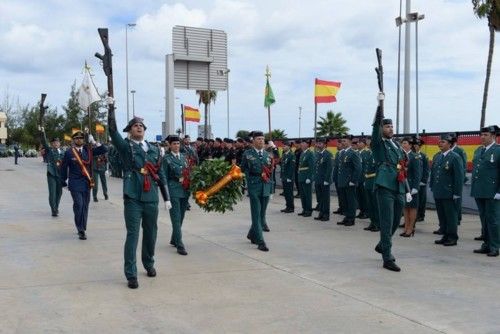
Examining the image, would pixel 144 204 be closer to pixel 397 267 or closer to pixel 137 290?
pixel 137 290

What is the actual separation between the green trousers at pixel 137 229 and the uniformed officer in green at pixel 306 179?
24.6 feet

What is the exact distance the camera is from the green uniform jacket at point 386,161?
8453 millimetres

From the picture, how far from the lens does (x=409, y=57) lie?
2117cm

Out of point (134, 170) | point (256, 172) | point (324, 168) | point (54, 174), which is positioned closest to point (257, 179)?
point (256, 172)

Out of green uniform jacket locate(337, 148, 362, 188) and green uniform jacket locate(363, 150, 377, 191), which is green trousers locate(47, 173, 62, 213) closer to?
green uniform jacket locate(337, 148, 362, 188)

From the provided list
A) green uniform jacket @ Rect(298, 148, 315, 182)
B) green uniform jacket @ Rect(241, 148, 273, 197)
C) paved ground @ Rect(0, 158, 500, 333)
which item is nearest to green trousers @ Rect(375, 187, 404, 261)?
Answer: paved ground @ Rect(0, 158, 500, 333)

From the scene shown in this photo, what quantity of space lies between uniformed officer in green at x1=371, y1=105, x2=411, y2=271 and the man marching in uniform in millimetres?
A: 5214

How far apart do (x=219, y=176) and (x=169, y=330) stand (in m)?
4.71

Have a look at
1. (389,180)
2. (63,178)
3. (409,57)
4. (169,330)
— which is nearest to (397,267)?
(389,180)

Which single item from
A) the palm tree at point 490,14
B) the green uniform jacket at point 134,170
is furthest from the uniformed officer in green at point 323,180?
the palm tree at point 490,14

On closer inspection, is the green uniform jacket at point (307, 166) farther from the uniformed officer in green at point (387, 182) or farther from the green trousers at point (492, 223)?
the uniformed officer in green at point (387, 182)

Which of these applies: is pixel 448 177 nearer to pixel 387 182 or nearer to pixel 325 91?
pixel 387 182

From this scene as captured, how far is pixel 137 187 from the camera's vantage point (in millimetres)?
7465

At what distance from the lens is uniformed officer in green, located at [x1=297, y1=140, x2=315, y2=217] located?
1484cm
